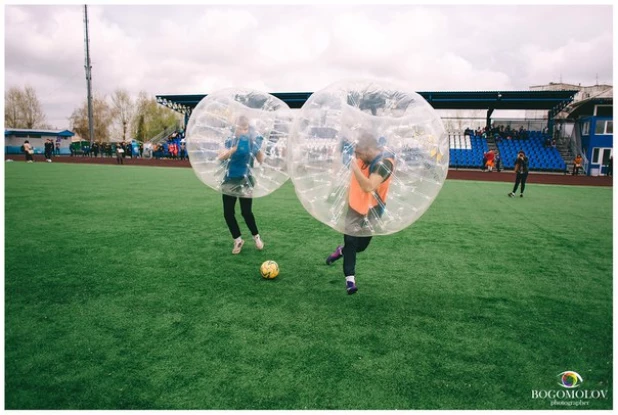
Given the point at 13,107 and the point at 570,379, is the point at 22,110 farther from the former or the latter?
the point at 570,379

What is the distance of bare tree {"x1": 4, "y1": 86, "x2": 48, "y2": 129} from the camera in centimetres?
6066

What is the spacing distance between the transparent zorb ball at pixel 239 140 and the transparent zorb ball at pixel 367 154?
1.27m

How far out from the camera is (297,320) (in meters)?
3.63

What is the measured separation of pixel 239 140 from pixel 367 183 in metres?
2.07

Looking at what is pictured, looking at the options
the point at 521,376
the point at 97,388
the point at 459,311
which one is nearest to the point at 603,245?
the point at 459,311

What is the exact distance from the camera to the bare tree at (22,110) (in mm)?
60656

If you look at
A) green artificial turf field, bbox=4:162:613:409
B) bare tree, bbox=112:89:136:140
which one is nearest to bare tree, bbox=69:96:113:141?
bare tree, bbox=112:89:136:140

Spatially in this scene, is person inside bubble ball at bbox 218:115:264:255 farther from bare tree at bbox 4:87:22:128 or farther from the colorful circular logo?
bare tree at bbox 4:87:22:128

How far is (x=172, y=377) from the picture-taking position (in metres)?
2.73

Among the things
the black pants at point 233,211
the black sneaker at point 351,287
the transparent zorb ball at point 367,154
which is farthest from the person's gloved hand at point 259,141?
the black sneaker at point 351,287

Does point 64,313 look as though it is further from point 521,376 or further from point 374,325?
point 521,376

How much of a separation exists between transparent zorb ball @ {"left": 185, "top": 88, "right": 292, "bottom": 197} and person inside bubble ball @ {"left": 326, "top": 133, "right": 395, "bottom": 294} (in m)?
1.65

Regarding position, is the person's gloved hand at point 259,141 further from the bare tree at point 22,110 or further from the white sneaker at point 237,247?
the bare tree at point 22,110

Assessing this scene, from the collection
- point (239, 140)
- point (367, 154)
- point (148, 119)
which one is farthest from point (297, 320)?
point (148, 119)
